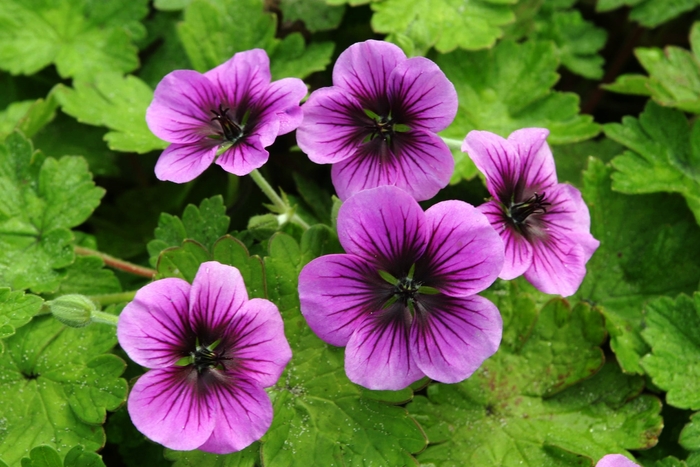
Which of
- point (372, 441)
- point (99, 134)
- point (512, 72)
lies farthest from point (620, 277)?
point (99, 134)

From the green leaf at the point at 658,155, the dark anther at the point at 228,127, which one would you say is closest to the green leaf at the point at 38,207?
the dark anther at the point at 228,127

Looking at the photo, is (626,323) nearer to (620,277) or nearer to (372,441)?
(620,277)

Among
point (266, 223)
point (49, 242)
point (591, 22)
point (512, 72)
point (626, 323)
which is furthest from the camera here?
point (591, 22)

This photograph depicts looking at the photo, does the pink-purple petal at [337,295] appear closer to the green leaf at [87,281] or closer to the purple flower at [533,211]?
the purple flower at [533,211]

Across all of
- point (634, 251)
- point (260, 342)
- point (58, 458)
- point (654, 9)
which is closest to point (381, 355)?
point (260, 342)

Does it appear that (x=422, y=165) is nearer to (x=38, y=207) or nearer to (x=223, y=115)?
(x=223, y=115)

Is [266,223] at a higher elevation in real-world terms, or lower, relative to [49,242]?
higher

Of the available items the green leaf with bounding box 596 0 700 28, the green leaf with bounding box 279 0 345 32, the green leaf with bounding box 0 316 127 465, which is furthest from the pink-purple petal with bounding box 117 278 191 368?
the green leaf with bounding box 596 0 700 28
